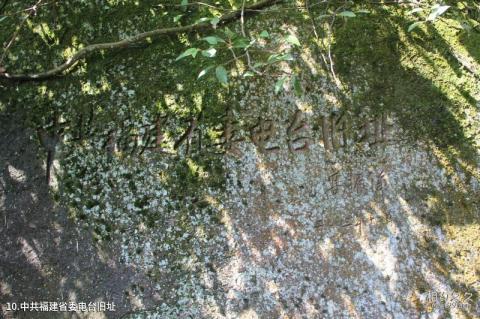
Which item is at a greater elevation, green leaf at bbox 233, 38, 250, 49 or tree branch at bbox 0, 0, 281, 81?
green leaf at bbox 233, 38, 250, 49

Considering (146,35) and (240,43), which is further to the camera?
(146,35)

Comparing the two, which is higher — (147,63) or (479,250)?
(147,63)

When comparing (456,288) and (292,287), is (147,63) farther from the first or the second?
(456,288)

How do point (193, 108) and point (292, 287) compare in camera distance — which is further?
point (193, 108)

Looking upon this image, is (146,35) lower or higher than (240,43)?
lower

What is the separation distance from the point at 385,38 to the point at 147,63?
52.2 inches

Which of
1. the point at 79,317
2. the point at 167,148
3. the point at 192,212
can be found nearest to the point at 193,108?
the point at 167,148

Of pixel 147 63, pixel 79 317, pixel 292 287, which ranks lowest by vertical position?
pixel 79 317

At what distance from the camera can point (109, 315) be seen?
235 cm

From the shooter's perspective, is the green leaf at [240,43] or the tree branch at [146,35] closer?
the green leaf at [240,43]

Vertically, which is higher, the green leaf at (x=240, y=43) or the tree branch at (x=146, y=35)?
the green leaf at (x=240, y=43)

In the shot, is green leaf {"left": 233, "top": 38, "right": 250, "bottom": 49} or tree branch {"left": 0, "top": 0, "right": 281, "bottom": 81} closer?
green leaf {"left": 233, "top": 38, "right": 250, "bottom": 49}

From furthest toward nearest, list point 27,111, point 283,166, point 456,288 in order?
point 27,111 → point 283,166 → point 456,288

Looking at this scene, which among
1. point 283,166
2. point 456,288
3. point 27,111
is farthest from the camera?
point 27,111
